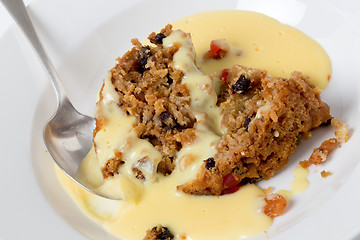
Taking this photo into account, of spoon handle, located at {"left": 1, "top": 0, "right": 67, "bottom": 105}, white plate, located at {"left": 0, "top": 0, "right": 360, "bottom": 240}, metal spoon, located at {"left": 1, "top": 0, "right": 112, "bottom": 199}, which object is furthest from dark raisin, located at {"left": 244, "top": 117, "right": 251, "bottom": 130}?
spoon handle, located at {"left": 1, "top": 0, "right": 67, "bottom": 105}

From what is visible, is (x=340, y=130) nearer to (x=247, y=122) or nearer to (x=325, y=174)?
(x=325, y=174)

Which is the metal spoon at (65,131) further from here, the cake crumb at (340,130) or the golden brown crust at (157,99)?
the cake crumb at (340,130)

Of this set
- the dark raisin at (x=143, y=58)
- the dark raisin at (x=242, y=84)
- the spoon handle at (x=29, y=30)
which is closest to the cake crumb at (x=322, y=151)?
the dark raisin at (x=242, y=84)

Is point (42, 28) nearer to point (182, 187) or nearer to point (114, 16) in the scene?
point (114, 16)

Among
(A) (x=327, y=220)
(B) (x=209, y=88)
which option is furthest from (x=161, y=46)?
(A) (x=327, y=220)

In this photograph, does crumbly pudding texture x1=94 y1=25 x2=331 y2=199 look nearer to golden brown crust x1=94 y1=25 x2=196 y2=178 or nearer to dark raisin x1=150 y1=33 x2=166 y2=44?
golden brown crust x1=94 y1=25 x2=196 y2=178
